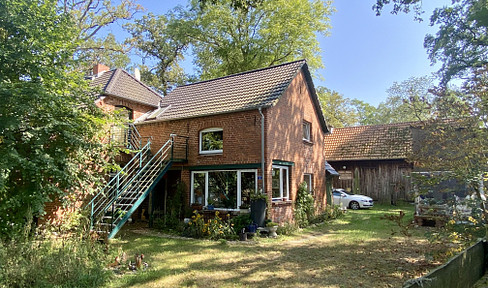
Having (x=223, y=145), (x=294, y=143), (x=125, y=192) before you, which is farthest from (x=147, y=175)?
(x=294, y=143)

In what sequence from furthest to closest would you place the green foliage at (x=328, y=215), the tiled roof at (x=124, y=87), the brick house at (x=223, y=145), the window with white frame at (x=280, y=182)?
1. the tiled roof at (x=124, y=87)
2. the green foliage at (x=328, y=215)
3. the window with white frame at (x=280, y=182)
4. the brick house at (x=223, y=145)

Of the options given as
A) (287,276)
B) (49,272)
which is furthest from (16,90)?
(287,276)

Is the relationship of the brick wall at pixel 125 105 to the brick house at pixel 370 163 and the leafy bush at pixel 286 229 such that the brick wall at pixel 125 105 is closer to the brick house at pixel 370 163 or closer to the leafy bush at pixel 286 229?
the leafy bush at pixel 286 229

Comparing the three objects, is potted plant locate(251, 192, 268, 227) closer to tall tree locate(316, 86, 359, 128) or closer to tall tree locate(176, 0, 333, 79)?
tall tree locate(176, 0, 333, 79)

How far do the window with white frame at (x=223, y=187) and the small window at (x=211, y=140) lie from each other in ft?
3.25

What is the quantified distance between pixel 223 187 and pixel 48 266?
764 cm

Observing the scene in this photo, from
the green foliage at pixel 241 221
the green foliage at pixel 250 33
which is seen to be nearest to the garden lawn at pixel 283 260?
the green foliage at pixel 241 221

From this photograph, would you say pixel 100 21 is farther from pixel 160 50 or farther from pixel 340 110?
pixel 340 110

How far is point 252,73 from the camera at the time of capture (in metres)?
15.9

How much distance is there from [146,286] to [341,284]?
3.87 m

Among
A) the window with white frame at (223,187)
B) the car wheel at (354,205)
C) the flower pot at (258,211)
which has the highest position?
the window with white frame at (223,187)

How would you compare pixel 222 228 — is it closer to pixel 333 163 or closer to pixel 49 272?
pixel 49 272

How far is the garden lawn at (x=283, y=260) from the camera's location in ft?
20.9

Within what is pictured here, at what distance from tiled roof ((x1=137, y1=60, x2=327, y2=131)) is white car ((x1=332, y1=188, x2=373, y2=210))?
6.97 meters
